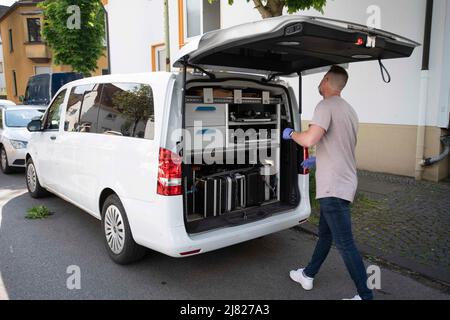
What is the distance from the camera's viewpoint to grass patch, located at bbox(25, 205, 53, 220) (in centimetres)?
547

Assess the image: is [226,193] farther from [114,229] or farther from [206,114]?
[114,229]

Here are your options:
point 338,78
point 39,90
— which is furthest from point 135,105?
point 39,90

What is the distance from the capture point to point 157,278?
3705 mm

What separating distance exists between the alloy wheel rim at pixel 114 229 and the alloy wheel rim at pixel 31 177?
9.67 ft

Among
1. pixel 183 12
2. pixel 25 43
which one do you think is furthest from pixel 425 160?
pixel 25 43

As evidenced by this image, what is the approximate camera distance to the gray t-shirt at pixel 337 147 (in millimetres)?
3062

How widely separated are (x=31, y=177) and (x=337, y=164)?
526cm

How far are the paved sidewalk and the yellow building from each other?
2603cm

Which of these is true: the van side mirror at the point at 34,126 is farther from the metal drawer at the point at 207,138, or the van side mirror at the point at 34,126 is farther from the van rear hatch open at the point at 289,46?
the van rear hatch open at the point at 289,46

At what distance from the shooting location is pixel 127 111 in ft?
12.5

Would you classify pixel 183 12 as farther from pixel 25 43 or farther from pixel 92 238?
pixel 25 43

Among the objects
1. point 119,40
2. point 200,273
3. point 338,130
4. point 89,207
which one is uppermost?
point 119,40

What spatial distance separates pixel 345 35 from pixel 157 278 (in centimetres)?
265

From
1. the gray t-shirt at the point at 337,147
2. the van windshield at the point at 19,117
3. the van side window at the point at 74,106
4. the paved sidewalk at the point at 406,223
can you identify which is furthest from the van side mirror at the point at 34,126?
the gray t-shirt at the point at 337,147
